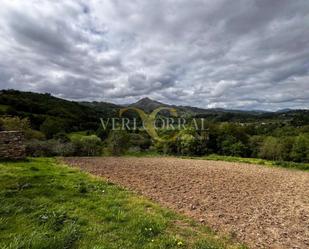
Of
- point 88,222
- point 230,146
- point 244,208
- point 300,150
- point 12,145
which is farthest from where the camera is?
point 230,146

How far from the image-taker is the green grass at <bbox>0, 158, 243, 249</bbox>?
171 inches

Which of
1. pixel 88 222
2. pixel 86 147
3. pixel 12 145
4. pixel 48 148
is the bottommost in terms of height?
pixel 86 147

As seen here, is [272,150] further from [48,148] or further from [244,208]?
[244,208]

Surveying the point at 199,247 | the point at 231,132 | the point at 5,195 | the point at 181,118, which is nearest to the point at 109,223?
the point at 199,247

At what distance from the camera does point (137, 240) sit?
4.60 metres

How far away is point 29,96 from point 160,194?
8077 cm

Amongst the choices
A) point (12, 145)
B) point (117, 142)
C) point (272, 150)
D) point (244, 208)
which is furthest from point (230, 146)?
point (244, 208)

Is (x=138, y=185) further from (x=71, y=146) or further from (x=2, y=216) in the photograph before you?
(x=71, y=146)

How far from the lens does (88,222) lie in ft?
17.5

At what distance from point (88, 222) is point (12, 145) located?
461 inches

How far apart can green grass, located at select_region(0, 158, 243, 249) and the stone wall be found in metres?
7.59

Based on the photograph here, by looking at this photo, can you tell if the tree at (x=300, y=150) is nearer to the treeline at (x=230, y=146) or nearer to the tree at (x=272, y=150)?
the treeline at (x=230, y=146)

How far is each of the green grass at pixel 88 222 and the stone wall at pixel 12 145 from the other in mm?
7590

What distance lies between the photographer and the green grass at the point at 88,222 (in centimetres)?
434
